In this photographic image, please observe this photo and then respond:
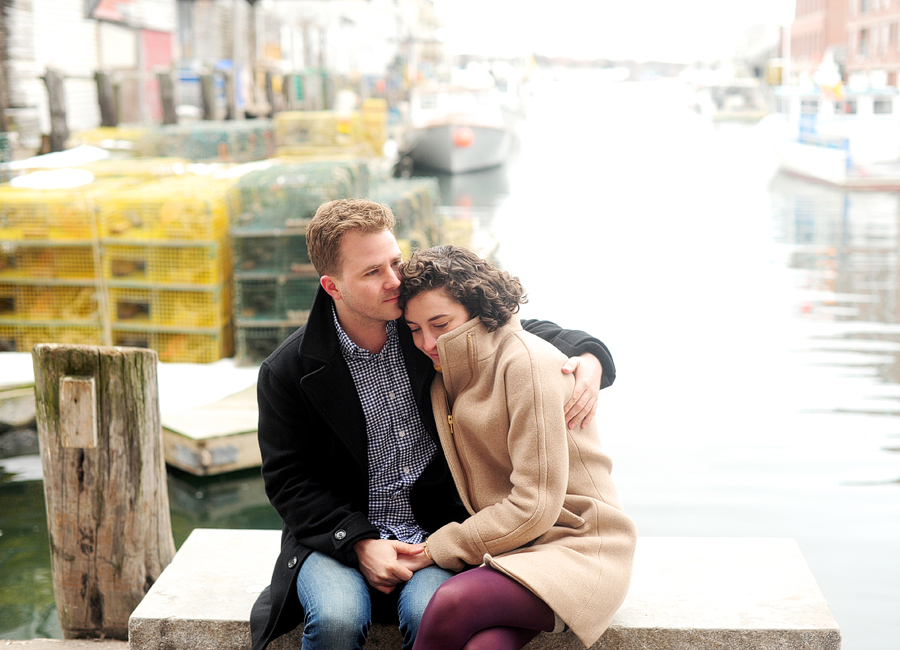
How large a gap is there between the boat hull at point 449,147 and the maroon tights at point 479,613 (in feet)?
89.1

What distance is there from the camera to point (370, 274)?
244 centimetres

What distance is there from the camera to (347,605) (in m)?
2.30

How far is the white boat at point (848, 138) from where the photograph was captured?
75.5 feet

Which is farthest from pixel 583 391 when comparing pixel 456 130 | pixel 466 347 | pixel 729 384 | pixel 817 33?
pixel 817 33

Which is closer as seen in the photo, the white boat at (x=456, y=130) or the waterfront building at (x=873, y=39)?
the white boat at (x=456, y=130)

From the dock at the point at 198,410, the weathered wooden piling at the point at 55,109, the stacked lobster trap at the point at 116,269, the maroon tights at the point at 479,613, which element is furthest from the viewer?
the weathered wooden piling at the point at 55,109

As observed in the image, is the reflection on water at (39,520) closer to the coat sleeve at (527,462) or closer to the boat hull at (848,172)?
the coat sleeve at (527,462)

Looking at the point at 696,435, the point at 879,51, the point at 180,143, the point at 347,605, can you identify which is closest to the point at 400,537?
the point at 347,605

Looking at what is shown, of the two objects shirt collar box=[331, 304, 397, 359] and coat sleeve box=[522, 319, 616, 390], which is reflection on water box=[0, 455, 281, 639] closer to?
shirt collar box=[331, 304, 397, 359]

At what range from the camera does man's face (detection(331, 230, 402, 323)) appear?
2424 mm

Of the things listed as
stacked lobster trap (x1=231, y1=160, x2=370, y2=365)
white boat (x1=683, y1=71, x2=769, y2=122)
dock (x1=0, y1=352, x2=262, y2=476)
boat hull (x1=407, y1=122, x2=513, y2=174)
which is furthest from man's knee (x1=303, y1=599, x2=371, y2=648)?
white boat (x1=683, y1=71, x2=769, y2=122)

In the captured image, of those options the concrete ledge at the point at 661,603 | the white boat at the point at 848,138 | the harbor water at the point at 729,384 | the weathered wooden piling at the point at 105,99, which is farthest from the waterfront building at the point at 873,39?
the concrete ledge at the point at 661,603

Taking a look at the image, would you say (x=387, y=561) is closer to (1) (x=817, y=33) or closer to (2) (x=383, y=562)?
(2) (x=383, y=562)

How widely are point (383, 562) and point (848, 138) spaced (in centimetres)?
2384
